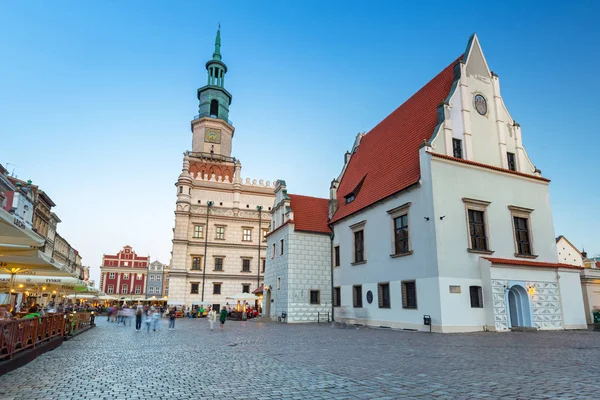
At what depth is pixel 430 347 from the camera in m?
12.6

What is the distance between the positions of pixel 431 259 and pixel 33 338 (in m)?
16.2

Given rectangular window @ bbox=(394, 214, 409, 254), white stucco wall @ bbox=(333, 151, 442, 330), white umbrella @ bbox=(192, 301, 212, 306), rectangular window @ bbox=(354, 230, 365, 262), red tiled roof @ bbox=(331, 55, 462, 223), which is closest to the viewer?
white stucco wall @ bbox=(333, 151, 442, 330)

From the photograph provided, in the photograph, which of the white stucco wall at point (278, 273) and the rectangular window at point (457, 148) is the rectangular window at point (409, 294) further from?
the white stucco wall at point (278, 273)

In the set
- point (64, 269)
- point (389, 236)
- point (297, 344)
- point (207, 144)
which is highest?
point (207, 144)

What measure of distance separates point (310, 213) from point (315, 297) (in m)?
6.87

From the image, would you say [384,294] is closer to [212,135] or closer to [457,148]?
[457,148]

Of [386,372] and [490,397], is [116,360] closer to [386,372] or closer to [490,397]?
[386,372]

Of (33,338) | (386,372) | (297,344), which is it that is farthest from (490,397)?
(33,338)

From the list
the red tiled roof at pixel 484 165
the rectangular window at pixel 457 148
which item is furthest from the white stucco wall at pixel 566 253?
the rectangular window at pixel 457 148

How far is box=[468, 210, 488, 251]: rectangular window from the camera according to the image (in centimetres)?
2030

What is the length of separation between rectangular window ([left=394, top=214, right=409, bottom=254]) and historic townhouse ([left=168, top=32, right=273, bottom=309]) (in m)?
26.9

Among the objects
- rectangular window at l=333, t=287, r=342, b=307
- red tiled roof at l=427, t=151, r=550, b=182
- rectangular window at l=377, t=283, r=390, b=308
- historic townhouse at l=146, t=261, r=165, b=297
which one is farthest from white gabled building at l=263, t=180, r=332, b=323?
historic townhouse at l=146, t=261, r=165, b=297

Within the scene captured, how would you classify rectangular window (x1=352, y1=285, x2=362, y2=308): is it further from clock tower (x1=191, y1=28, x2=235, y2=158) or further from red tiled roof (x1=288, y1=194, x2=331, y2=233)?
clock tower (x1=191, y1=28, x2=235, y2=158)

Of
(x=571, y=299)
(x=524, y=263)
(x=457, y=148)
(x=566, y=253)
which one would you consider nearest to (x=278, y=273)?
(x=457, y=148)
